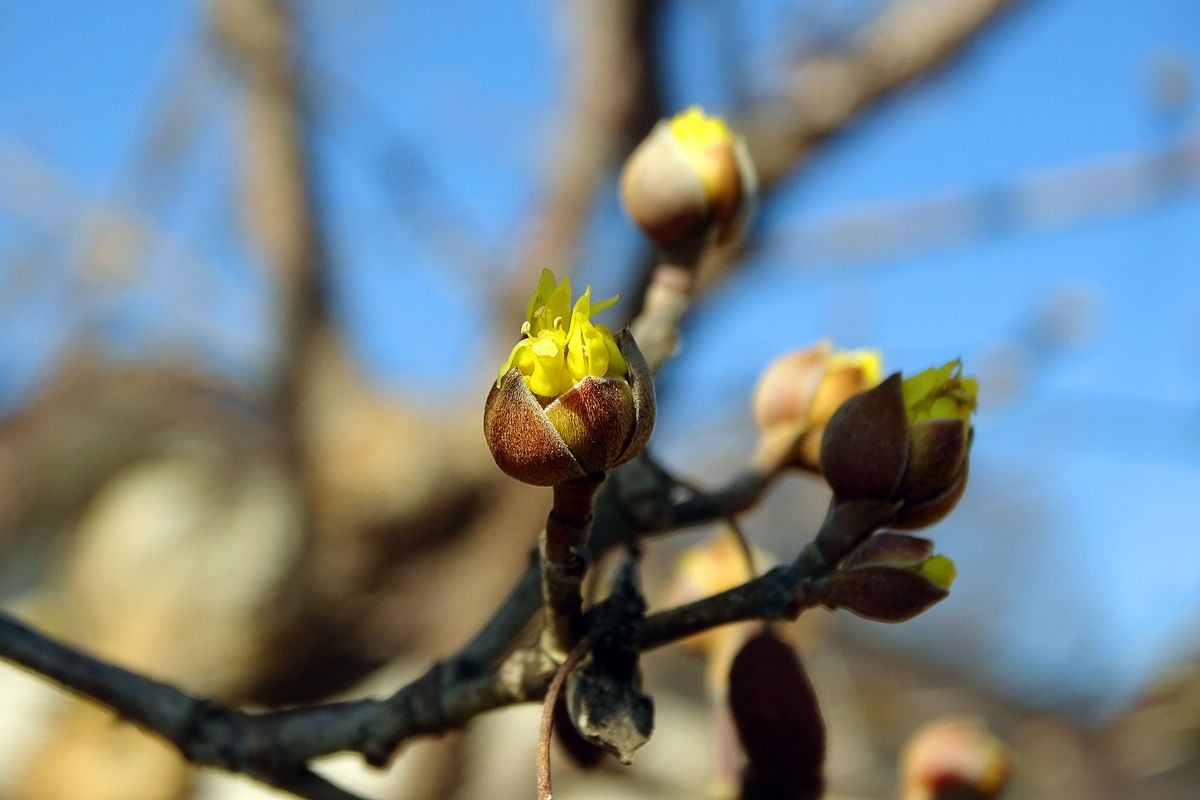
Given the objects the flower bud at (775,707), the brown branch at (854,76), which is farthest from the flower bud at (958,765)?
the brown branch at (854,76)

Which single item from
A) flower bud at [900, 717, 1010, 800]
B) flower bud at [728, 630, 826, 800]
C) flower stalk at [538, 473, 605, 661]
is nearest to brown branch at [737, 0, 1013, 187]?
flower bud at [900, 717, 1010, 800]

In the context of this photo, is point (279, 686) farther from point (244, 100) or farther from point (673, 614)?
point (673, 614)

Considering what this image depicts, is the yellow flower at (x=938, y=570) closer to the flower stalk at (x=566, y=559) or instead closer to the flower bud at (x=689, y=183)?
the flower stalk at (x=566, y=559)

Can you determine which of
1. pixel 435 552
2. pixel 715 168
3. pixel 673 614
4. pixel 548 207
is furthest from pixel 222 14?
pixel 673 614

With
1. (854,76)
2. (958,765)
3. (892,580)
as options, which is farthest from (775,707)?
(854,76)

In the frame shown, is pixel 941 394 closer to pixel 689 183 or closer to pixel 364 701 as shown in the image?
pixel 689 183

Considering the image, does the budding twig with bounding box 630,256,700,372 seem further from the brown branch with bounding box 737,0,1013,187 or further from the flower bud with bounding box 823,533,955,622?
the brown branch with bounding box 737,0,1013,187

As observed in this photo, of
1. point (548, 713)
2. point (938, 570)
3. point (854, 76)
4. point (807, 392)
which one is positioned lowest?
point (548, 713)
